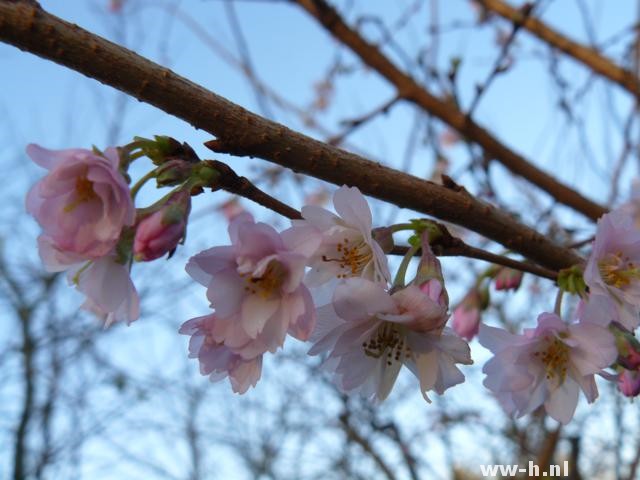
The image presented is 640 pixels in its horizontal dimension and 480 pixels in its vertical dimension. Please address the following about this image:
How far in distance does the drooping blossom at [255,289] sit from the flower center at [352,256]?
19 cm

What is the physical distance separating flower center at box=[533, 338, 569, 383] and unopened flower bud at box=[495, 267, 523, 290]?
0.38 metres

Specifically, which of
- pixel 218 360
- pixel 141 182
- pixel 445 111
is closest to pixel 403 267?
pixel 218 360

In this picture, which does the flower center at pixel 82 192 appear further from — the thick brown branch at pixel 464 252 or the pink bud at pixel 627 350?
the pink bud at pixel 627 350

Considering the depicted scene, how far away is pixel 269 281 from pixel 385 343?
0.24 metres

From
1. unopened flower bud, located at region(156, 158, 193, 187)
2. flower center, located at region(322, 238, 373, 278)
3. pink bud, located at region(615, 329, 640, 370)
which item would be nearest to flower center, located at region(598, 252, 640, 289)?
pink bud, located at region(615, 329, 640, 370)

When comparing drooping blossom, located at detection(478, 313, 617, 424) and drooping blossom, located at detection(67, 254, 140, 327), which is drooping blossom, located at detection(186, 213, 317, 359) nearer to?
drooping blossom, located at detection(67, 254, 140, 327)

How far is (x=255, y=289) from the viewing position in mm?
998

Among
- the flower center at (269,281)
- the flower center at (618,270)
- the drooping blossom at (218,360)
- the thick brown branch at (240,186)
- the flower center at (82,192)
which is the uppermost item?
the flower center at (618,270)

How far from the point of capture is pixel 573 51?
351cm

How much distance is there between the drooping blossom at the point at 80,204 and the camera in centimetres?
89

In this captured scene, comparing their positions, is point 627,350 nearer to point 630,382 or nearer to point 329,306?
point 630,382

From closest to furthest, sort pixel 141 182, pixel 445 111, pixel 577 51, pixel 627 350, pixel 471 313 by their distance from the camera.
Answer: pixel 141 182 → pixel 627 350 → pixel 471 313 → pixel 445 111 → pixel 577 51

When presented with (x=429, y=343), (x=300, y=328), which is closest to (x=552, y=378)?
(x=429, y=343)

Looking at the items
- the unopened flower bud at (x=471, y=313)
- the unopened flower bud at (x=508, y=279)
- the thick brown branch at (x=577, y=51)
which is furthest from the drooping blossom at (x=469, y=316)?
the thick brown branch at (x=577, y=51)
